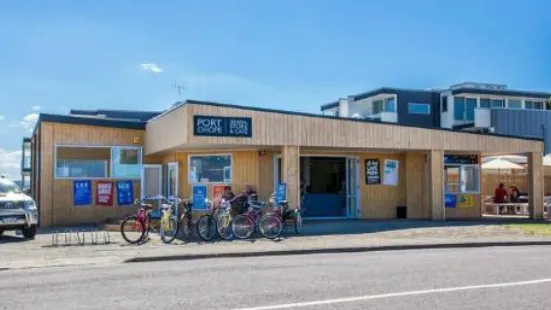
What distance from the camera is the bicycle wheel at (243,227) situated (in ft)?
55.0

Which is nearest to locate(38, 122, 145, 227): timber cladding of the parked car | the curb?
the parked car

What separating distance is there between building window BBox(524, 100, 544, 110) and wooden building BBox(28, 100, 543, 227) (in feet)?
98.3

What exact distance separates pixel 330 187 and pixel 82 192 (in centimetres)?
859

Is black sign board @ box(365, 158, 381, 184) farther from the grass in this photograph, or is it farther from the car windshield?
the car windshield

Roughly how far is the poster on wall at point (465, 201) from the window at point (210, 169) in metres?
8.84

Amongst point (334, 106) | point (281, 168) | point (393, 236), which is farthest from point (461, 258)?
point (334, 106)

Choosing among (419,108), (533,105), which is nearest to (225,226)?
(419,108)

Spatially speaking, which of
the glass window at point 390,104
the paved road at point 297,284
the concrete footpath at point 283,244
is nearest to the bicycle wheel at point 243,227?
the concrete footpath at point 283,244

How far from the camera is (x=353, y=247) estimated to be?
14.6 metres

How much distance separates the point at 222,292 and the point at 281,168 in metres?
12.1

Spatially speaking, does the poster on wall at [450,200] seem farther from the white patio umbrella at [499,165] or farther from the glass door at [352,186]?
the white patio umbrella at [499,165]

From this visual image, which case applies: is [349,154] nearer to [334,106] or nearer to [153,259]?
[153,259]

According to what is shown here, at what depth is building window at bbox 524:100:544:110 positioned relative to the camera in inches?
2031

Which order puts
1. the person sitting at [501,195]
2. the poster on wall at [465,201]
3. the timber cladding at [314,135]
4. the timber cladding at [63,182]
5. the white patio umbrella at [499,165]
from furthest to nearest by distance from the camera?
the person sitting at [501,195] < the white patio umbrella at [499,165] < the poster on wall at [465,201] < the timber cladding at [63,182] < the timber cladding at [314,135]
